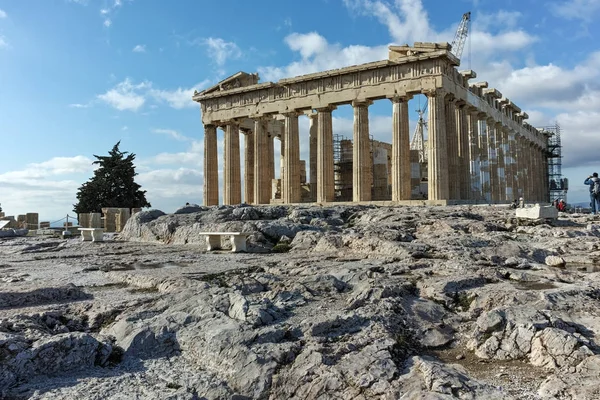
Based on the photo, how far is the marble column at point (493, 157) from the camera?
35.2 m

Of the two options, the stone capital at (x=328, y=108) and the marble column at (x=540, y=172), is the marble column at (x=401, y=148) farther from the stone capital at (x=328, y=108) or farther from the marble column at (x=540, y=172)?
the marble column at (x=540, y=172)

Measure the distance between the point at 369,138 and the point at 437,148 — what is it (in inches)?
247

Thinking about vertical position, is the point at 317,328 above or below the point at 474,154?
below

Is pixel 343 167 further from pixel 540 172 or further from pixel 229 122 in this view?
pixel 540 172

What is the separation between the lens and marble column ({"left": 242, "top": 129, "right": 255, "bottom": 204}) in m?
38.4

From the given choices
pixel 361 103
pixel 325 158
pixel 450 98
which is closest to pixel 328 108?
pixel 361 103

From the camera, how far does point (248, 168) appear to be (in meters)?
39.1

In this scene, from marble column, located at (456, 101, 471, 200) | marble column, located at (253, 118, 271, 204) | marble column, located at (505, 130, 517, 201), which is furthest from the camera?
marble column, located at (505, 130, 517, 201)

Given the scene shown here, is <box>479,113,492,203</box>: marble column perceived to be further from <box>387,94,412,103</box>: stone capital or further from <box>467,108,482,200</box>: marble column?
<box>387,94,412,103</box>: stone capital

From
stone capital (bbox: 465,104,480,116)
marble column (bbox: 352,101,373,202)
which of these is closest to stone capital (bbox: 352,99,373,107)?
marble column (bbox: 352,101,373,202)

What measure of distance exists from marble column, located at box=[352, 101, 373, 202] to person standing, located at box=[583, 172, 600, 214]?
1200cm

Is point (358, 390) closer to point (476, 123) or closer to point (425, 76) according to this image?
point (425, 76)

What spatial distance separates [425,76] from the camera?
26484 mm

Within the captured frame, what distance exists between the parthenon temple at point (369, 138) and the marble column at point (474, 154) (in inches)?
2.9
